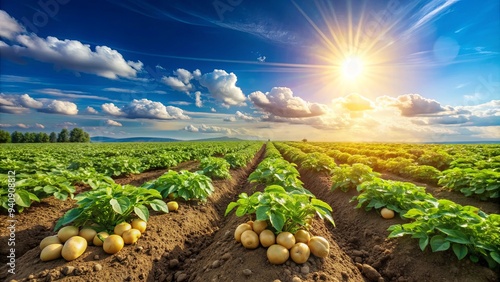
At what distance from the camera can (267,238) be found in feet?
10.3

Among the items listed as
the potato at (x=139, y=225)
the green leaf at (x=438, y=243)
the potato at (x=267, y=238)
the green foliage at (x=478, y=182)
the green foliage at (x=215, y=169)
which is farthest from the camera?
the green foliage at (x=215, y=169)

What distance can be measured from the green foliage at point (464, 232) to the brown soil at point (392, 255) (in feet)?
0.63

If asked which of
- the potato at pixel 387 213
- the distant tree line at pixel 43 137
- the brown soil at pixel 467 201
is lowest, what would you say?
the distant tree line at pixel 43 137

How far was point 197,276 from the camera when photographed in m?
3.31

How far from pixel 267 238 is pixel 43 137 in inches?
4522

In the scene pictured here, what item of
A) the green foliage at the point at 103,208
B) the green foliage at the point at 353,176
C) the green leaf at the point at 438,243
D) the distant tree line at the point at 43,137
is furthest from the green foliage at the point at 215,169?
the distant tree line at the point at 43,137

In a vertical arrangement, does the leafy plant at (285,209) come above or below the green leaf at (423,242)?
above

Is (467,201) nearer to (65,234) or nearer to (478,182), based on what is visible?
(478,182)

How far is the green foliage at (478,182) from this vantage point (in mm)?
5609

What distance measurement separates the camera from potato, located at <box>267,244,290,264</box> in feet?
9.56

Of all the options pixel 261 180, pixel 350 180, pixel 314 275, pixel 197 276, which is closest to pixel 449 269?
pixel 314 275

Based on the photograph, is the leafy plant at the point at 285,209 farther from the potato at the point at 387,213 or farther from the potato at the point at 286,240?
the potato at the point at 387,213

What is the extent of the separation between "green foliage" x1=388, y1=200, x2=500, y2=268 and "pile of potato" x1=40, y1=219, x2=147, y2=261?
4.17 metres

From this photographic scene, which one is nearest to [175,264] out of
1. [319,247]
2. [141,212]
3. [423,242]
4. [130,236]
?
[130,236]
